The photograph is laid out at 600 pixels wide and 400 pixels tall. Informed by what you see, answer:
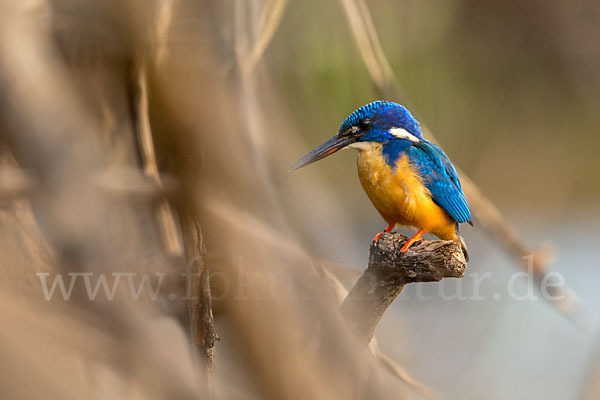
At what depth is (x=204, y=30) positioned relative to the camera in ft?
0.93

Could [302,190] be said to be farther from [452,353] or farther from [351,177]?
[452,353]

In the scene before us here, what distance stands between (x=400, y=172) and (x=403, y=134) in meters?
0.12

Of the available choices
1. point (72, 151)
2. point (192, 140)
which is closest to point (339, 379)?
point (192, 140)

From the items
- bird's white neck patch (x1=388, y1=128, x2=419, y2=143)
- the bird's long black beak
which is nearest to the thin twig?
the bird's long black beak

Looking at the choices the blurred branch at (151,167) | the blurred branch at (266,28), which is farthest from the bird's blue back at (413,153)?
the blurred branch at (151,167)

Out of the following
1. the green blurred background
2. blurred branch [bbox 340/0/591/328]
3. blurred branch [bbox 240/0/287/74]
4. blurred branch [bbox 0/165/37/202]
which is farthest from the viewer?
the green blurred background

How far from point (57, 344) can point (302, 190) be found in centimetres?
106

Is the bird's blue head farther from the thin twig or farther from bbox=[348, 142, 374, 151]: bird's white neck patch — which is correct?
the thin twig

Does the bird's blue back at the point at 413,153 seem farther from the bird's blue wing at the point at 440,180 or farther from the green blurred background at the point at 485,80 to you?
the green blurred background at the point at 485,80

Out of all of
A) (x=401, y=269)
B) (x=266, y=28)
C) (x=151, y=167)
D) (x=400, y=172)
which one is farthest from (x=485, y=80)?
(x=151, y=167)

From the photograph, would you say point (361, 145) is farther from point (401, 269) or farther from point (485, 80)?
point (485, 80)

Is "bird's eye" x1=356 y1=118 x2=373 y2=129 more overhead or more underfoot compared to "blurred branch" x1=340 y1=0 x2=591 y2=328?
more overhead

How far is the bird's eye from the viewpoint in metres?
1.50

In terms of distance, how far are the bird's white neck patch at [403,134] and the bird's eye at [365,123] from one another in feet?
0.17
